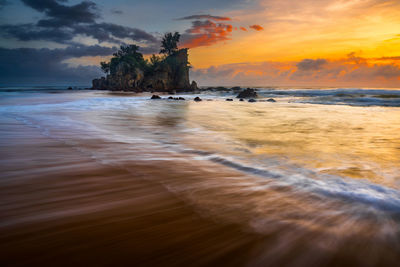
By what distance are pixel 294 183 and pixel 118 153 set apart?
2444mm

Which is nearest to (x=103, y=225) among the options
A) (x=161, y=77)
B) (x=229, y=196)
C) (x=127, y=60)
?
(x=229, y=196)

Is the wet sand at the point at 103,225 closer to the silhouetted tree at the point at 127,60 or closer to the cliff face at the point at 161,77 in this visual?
the cliff face at the point at 161,77

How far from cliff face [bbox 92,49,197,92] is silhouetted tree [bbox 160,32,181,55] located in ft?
6.32

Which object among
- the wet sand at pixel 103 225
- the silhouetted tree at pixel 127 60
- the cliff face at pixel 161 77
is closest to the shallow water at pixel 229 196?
the wet sand at pixel 103 225

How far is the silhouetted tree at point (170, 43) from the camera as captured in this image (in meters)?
68.6

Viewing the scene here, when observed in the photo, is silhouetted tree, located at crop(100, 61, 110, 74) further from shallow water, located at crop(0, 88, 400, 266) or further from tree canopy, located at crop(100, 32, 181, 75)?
shallow water, located at crop(0, 88, 400, 266)

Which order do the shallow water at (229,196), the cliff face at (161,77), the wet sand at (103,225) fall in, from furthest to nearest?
the cliff face at (161,77)
the shallow water at (229,196)
the wet sand at (103,225)

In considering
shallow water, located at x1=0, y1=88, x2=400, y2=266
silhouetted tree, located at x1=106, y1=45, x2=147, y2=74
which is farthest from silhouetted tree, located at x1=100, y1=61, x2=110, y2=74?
shallow water, located at x1=0, y1=88, x2=400, y2=266

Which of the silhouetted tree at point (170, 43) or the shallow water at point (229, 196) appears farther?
the silhouetted tree at point (170, 43)

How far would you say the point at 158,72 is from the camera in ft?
207

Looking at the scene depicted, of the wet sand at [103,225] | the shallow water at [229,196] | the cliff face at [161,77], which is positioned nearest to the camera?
the wet sand at [103,225]

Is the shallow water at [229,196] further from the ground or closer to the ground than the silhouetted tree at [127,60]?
closer to the ground

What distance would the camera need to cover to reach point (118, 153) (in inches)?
133

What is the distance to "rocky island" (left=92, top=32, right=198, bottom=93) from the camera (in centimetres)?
6341
